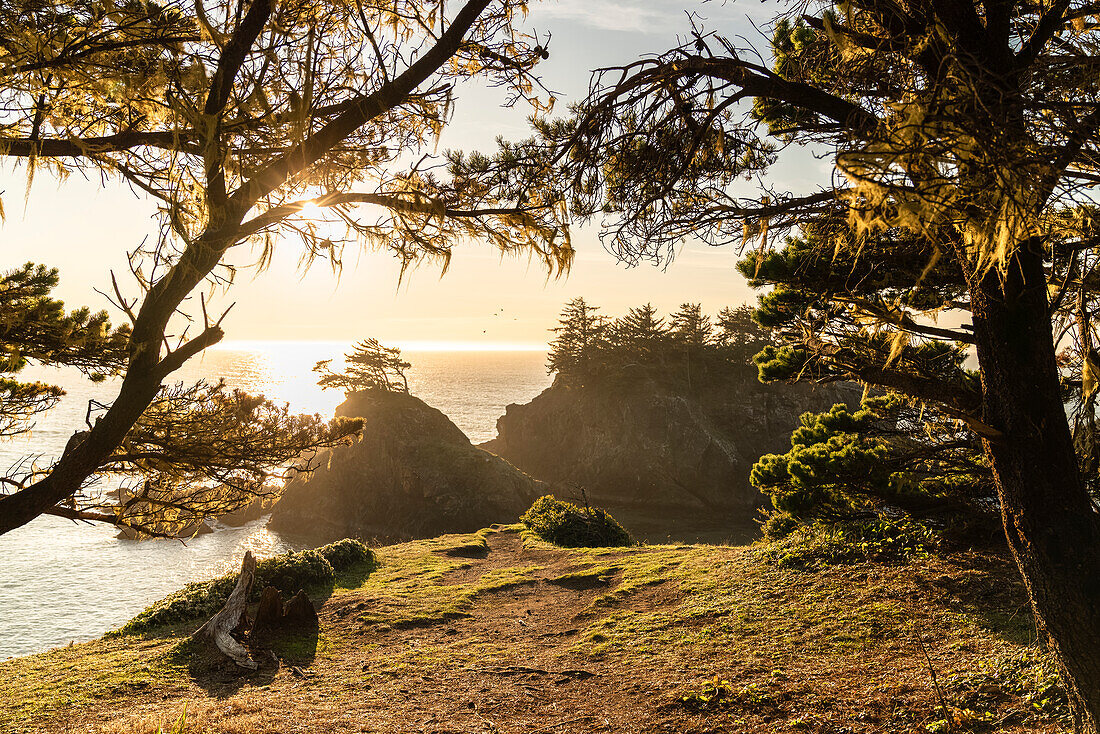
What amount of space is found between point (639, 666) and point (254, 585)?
429 inches

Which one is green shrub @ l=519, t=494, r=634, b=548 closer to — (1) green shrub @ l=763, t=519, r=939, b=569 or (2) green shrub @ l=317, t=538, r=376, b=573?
(2) green shrub @ l=317, t=538, r=376, b=573

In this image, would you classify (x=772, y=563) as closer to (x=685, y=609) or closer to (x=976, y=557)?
(x=685, y=609)

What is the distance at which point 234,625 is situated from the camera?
35.9ft

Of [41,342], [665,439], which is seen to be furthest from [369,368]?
[41,342]

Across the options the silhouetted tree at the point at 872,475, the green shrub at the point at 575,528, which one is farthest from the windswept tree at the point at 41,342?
the green shrub at the point at 575,528

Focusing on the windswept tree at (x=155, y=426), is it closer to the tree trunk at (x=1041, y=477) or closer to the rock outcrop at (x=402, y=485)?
the tree trunk at (x=1041, y=477)

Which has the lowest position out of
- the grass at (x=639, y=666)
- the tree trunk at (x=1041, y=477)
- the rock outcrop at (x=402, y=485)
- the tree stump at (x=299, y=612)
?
the rock outcrop at (x=402, y=485)

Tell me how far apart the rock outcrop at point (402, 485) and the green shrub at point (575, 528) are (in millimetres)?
10573

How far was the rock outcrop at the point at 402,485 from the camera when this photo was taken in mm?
34438

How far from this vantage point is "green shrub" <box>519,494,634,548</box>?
21562 millimetres

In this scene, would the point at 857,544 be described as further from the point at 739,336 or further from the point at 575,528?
the point at 739,336

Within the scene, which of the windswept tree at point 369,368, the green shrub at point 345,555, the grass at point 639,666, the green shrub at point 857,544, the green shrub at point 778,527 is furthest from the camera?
the windswept tree at point 369,368

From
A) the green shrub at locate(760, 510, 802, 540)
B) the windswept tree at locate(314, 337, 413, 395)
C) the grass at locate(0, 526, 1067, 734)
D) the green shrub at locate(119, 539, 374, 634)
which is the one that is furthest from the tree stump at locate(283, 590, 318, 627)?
the windswept tree at locate(314, 337, 413, 395)

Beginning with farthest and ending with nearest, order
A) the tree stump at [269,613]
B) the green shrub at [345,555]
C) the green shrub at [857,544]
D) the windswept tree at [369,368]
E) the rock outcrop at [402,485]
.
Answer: the windswept tree at [369,368] < the rock outcrop at [402,485] < the green shrub at [345,555] < the tree stump at [269,613] < the green shrub at [857,544]
